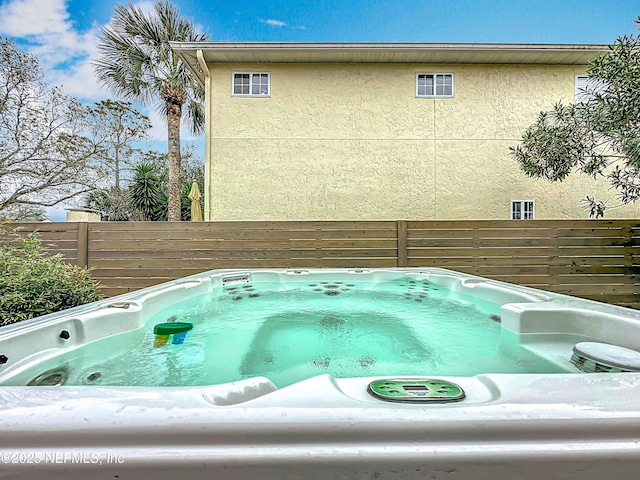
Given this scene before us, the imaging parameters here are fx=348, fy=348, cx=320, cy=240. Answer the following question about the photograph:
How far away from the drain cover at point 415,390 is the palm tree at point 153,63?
7909 millimetres

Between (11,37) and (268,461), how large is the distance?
996cm

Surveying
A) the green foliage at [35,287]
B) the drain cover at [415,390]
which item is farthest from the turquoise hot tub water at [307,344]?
the green foliage at [35,287]

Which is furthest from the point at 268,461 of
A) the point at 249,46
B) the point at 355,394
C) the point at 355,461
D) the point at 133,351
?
the point at 249,46

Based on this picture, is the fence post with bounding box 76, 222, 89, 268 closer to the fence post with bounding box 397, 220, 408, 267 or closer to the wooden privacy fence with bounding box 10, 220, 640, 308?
the wooden privacy fence with bounding box 10, 220, 640, 308

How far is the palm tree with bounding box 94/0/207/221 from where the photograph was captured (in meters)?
6.93

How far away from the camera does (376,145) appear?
624cm

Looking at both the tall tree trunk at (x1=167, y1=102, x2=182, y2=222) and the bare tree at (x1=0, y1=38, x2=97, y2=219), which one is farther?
the tall tree trunk at (x1=167, y1=102, x2=182, y2=222)

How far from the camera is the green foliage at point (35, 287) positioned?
7.36ft

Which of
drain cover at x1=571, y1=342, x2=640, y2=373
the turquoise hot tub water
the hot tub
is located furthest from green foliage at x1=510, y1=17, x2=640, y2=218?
drain cover at x1=571, y1=342, x2=640, y2=373

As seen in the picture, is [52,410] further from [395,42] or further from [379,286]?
[395,42]

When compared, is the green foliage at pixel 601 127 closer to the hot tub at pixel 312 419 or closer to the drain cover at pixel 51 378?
the hot tub at pixel 312 419

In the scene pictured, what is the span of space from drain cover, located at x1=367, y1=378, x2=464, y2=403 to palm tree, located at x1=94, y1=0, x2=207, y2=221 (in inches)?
311

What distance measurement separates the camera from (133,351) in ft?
5.53

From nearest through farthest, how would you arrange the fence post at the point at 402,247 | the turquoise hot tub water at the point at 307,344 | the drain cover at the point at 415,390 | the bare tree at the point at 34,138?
the drain cover at the point at 415,390
the turquoise hot tub water at the point at 307,344
the fence post at the point at 402,247
the bare tree at the point at 34,138
